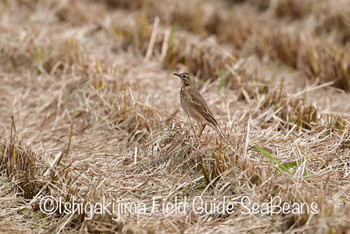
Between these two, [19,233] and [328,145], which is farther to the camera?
[328,145]

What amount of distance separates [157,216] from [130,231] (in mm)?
364

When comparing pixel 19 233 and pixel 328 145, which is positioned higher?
pixel 328 145

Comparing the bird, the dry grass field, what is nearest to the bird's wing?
the bird

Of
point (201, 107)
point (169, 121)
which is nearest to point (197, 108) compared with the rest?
point (201, 107)

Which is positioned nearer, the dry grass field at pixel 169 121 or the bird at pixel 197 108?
the dry grass field at pixel 169 121

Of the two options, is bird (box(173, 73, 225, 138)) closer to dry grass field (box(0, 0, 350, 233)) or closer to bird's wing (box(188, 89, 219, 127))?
bird's wing (box(188, 89, 219, 127))

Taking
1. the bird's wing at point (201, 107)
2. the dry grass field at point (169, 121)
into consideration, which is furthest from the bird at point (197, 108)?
the dry grass field at point (169, 121)

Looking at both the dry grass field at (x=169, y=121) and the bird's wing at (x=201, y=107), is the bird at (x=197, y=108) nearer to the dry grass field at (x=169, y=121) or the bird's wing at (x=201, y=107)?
the bird's wing at (x=201, y=107)

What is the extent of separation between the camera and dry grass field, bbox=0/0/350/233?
3.84 m

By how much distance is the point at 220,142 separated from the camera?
13.9 ft

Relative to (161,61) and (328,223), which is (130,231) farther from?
(161,61)

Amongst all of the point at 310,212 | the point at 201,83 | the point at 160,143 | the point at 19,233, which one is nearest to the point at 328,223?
the point at 310,212

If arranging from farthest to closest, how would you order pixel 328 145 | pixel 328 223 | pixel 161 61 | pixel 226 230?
pixel 161 61, pixel 328 145, pixel 226 230, pixel 328 223

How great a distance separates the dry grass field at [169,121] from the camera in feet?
12.6
